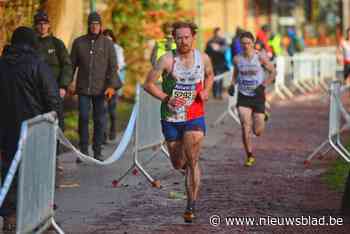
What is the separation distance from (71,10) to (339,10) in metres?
25.3

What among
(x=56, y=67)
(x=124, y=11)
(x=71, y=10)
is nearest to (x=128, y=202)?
(x=56, y=67)

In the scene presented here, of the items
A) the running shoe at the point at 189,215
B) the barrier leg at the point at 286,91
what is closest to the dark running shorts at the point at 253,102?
the running shoe at the point at 189,215

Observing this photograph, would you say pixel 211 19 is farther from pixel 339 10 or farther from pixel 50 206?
pixel 50 206

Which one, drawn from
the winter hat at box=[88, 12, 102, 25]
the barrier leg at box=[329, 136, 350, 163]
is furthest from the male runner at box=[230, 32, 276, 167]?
the winter hat at box=[88, 12, 102, 25]

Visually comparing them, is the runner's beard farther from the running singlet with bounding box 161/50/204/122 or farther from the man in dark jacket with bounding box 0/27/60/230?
the man in dark jacket with bounding box 0/27/60/230

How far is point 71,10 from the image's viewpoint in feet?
72.9

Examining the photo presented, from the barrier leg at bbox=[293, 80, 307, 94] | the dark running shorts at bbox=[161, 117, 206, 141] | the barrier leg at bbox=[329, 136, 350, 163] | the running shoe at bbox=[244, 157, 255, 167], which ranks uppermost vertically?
the dark running shorts at bbox=[161, 117, 206, 141]

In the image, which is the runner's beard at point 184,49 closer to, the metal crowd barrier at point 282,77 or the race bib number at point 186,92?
the race bib number at point 186,92

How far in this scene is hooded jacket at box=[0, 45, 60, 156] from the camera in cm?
934

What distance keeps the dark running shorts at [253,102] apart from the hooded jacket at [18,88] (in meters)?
5.83

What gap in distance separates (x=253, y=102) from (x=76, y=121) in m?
6.67

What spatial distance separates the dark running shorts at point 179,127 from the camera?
10.2m

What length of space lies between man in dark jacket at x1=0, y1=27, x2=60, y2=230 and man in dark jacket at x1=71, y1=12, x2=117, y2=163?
15.6ft

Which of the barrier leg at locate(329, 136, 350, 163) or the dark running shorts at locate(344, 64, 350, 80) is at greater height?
the barrier leg at locate(329, 136, 350, 163)
